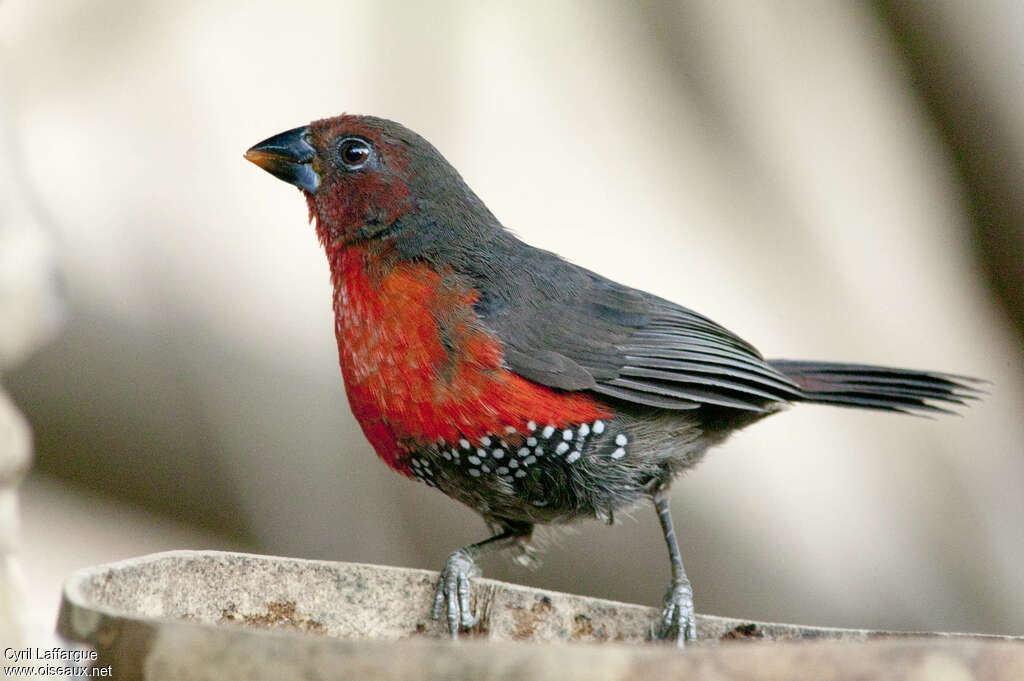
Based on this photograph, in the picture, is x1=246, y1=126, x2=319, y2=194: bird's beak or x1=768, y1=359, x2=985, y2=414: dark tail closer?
x1=246, y1=126, x2=319, y2=194: bird's beak

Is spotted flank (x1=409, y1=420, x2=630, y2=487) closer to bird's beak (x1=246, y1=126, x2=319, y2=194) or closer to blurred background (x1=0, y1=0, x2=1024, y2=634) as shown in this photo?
bird's beak (x1=246, y1=126, x2=319, y2=194)

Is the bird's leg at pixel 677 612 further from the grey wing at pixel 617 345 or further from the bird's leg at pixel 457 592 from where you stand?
the bird's leg at pixel 457 592

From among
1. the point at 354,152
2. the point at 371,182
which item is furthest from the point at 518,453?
the point at 354,152

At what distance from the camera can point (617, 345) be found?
3145mm

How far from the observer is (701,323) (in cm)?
338

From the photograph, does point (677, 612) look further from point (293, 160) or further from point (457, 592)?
point (293, 160)

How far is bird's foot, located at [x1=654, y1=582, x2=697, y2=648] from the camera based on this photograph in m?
2.76

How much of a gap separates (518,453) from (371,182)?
843 mm

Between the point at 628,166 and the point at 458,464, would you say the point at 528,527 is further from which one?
the point at 628,166

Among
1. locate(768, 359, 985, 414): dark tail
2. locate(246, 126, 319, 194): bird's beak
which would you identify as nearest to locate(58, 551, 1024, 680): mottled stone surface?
locate(246, 126, 319, 194): bird's beak

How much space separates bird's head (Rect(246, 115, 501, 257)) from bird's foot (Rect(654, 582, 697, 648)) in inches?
42.3

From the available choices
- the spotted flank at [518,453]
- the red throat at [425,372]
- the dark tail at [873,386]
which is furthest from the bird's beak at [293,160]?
the dark tail at [873,386]
